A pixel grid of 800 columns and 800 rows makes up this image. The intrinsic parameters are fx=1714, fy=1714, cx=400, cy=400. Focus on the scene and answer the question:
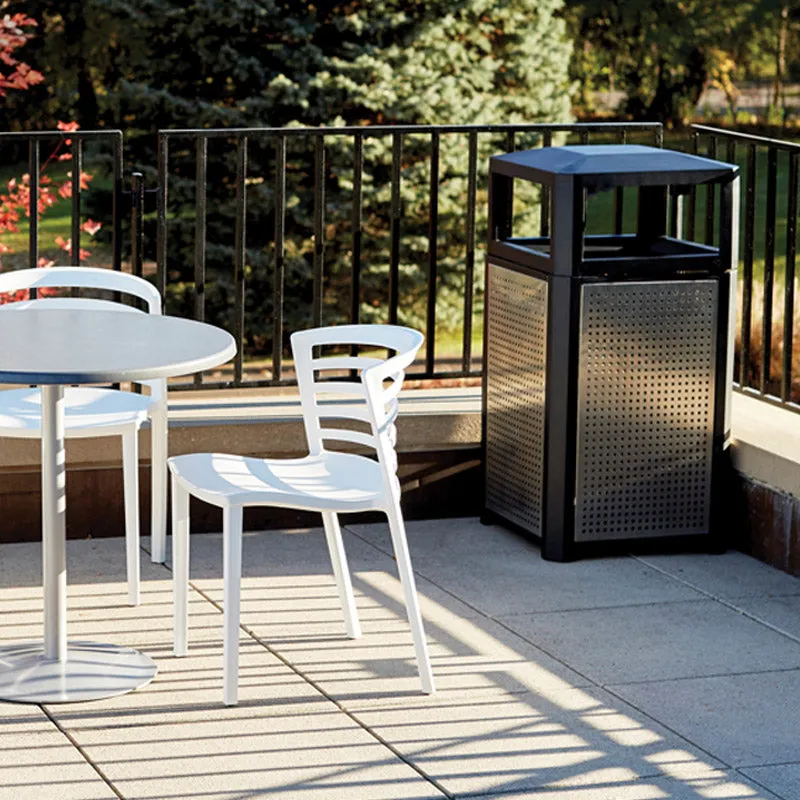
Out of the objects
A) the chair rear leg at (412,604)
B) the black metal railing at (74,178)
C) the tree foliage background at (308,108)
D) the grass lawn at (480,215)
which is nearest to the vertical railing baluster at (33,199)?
the black metal railing at (74,178)

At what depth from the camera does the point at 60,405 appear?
14.5ft

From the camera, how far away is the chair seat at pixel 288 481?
433 cm

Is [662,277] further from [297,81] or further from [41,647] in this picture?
[297,81]

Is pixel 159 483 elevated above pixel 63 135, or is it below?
below

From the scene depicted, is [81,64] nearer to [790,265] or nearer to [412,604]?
[790,265]

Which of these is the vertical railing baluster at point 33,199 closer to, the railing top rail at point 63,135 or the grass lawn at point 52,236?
the railing top rail at point 63,135

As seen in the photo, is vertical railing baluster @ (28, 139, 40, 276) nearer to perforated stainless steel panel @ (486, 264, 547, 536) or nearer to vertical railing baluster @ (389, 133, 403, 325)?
vertical railing baluster @ (389, 133, 403, 325)

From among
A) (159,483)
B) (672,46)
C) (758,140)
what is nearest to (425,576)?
(159,483)

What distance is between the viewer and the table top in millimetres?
4113

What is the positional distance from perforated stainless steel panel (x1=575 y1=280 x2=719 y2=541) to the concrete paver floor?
0.17 metres

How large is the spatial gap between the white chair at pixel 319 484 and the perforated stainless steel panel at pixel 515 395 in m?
0.83

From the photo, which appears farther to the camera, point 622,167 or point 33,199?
point 33,199

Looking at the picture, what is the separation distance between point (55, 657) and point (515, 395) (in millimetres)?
1914

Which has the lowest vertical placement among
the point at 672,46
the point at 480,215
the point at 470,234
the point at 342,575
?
the point at 342,575
